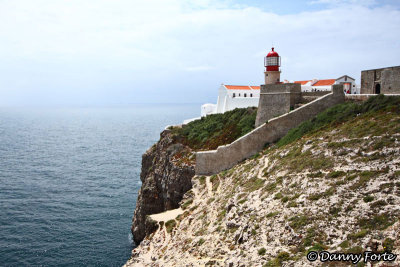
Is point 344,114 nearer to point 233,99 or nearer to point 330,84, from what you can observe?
point 330,84

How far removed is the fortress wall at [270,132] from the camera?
2683 centimetres

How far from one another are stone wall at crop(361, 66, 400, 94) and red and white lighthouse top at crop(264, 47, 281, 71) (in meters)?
8.24

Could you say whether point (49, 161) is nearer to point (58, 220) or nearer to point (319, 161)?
point (58, 220)

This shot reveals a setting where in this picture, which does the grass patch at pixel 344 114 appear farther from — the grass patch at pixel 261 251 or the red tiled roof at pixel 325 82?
the red tiled roof at pixel 325 82

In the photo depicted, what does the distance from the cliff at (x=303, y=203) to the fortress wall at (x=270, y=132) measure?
1581 mm

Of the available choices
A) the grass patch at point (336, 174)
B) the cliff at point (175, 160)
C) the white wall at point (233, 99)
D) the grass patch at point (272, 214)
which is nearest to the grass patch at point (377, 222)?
the grass patch at point (336, 174)

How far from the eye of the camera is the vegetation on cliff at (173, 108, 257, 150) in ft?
111

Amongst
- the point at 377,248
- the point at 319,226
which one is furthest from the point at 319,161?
the point at 377,248

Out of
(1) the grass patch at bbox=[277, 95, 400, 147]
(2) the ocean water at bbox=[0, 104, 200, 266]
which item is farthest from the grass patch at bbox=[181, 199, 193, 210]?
(2) the ocean water at bbox=[0, 104, 200, 266]

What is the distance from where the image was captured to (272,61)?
110 feet

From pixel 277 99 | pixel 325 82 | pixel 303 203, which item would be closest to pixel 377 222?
pixel 303 203

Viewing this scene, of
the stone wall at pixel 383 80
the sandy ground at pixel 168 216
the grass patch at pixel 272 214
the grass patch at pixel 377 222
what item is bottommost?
the sandy ground at pixel 168 216

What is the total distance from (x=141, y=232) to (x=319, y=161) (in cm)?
2128

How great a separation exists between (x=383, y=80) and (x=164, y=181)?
22179 millimetres
